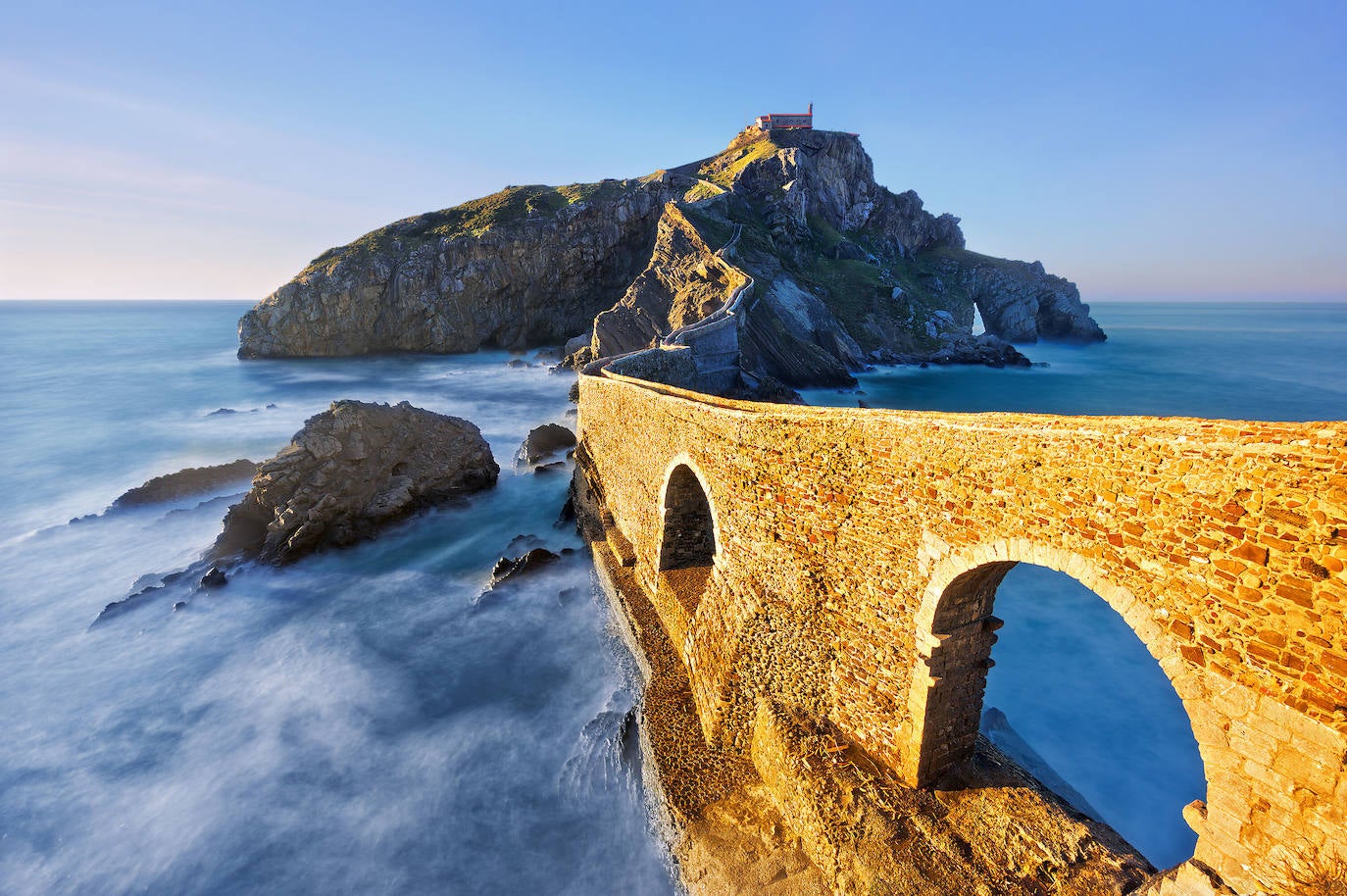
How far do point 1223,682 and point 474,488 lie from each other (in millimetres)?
20930

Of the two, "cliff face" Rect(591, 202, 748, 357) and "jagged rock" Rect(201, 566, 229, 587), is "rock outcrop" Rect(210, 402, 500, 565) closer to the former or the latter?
"jagged rock" Rect(201, 566, 229, 587)

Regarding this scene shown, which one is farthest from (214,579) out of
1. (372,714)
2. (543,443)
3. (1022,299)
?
(1022,299)

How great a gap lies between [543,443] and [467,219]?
4893 cm

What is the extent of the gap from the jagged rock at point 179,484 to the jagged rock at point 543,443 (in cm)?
1158

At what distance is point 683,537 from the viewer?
12742 mm

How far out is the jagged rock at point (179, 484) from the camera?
22484 mm

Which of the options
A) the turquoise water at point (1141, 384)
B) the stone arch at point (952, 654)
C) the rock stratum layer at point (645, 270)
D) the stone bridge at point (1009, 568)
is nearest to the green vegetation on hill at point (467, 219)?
the rock stratum layer at point (645, 270)

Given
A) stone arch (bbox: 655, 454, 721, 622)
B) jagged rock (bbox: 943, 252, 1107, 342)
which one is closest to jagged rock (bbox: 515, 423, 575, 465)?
stone arch (bbox: 655, 454, 721, 622)

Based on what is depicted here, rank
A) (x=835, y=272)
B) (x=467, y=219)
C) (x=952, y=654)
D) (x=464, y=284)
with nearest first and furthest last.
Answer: (x=952, y=654) → (x=835, y=272) → (x=464, y=284) → (x=467, y=219)

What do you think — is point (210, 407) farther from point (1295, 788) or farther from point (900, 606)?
point (1295, 788)

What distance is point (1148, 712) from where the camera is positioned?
1228 cm

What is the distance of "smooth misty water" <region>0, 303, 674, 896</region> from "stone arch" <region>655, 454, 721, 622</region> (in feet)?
6.97

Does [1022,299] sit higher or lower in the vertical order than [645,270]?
lower

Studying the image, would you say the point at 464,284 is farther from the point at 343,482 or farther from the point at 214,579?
the point at 214,579
